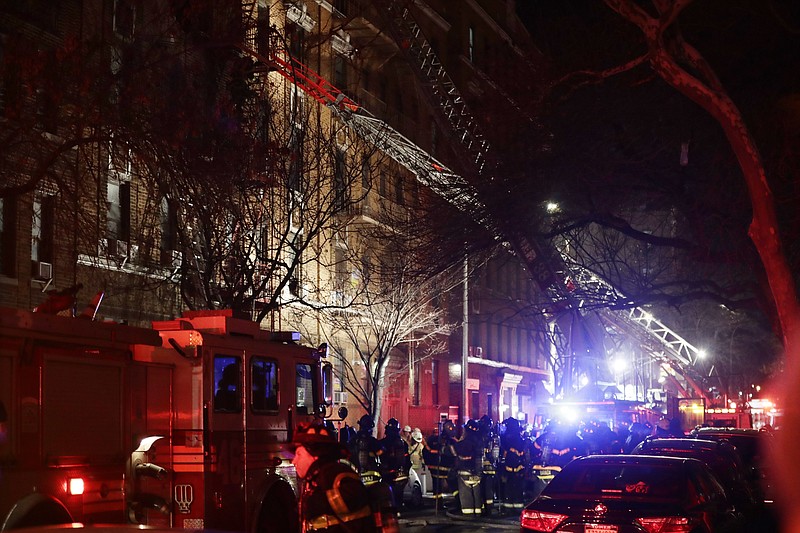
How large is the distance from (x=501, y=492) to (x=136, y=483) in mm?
12069

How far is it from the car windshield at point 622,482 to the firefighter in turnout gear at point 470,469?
8.53 meters

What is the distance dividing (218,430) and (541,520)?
10.9 feet

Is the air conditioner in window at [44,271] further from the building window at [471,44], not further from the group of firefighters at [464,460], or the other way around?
the building window at [471,44]

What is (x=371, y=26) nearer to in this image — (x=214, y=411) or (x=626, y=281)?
(x=626, y=281)

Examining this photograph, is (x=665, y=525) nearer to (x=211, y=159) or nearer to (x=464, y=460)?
(x=464, y=460)

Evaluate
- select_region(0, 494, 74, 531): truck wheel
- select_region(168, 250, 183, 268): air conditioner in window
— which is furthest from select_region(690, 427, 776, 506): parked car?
select_region(168, 250, 183, 268): air conditioner in window

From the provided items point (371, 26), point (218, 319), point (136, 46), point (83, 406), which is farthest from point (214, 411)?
point (371, 26)

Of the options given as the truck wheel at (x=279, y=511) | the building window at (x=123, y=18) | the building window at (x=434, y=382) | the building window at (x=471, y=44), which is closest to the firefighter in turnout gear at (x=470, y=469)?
the truck wheel at (x=279, y=511)

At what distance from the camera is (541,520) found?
29.9 ft

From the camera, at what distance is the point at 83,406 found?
28.8 feet

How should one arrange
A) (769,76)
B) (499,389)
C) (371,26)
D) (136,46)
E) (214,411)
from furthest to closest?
(499,389), (371,26), (769,76), (136,46), (214,411)

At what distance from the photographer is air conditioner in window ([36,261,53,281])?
21.1 m

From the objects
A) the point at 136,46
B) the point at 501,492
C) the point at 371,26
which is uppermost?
the point at 371,26

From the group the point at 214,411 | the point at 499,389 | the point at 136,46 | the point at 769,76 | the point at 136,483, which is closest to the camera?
the point at 136,483
